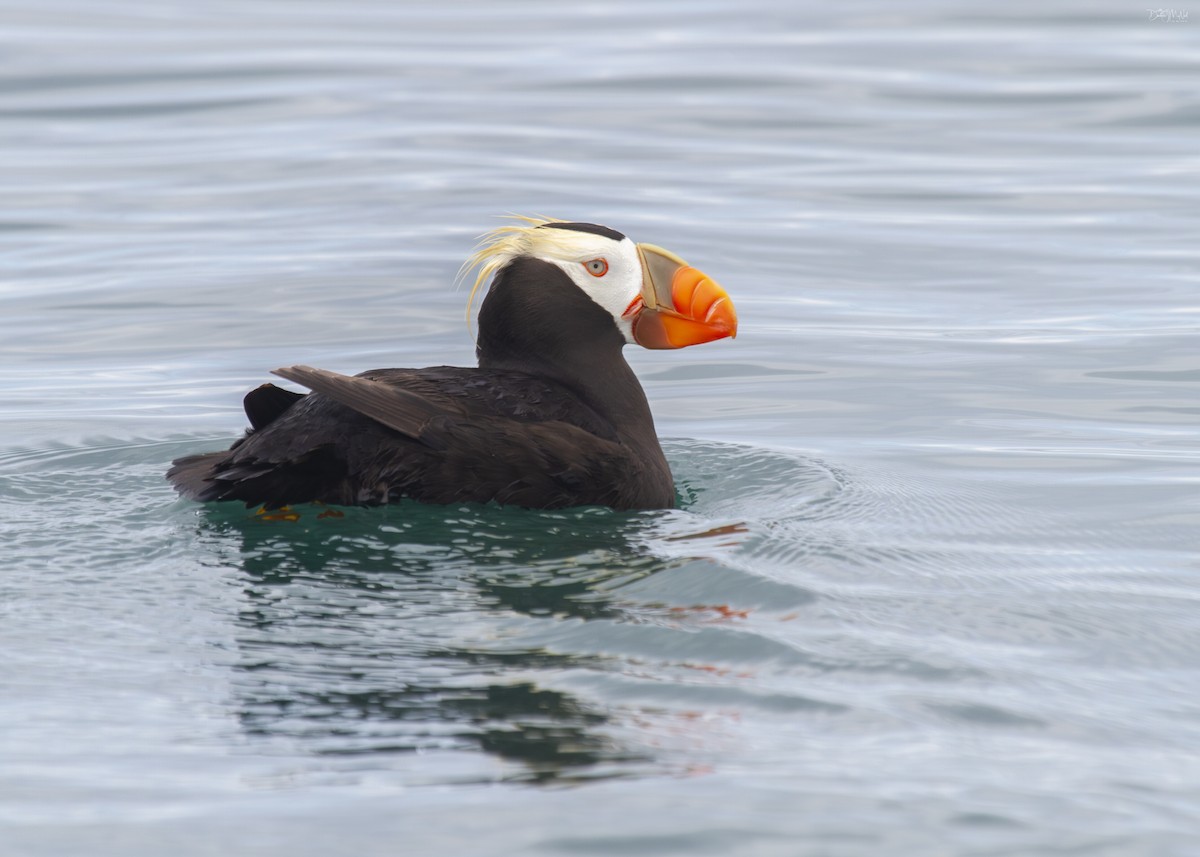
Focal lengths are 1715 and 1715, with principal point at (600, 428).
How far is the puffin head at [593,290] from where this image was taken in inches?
240

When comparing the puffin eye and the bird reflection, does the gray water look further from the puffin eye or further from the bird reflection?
the puffin eye

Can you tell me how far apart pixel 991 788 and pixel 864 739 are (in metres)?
0.34

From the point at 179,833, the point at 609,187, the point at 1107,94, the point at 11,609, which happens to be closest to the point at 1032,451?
the point at 11,609

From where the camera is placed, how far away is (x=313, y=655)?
14.2 feet

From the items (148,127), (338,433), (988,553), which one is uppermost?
(148,127)

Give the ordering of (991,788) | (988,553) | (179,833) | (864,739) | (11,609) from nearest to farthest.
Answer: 1. (179,833)
2. (991,788)
3. (864,739)
4. (11,609)
5. (988,553)

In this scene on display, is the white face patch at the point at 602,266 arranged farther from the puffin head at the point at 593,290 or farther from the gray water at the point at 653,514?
the gray water at the point at 653,514

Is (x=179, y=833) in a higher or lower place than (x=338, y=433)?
lower

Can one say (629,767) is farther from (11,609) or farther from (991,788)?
(11,609)

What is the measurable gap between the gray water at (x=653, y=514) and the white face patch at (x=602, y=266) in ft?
2.75

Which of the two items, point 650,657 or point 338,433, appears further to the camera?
point 338,433

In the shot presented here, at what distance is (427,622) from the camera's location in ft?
15.1

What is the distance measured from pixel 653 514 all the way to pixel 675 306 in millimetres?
832

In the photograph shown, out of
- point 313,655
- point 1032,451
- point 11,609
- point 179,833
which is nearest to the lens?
point 179,833
